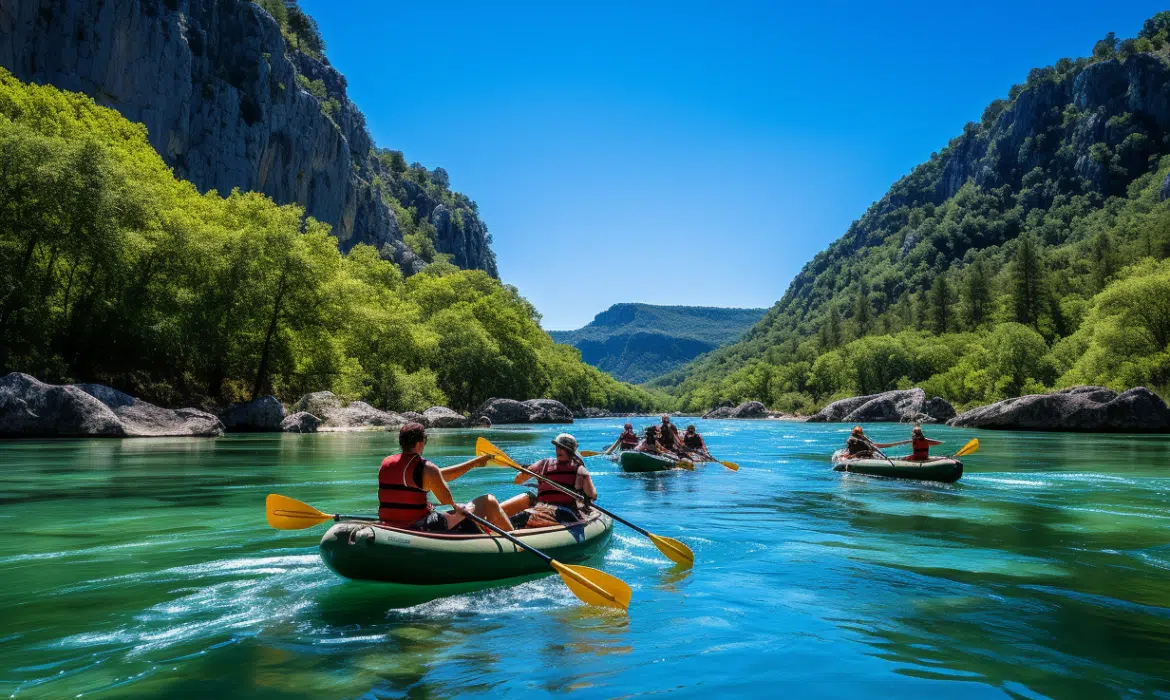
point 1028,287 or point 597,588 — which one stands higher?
point 1028,287

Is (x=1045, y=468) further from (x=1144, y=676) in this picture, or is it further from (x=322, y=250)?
(x=322, y=250)

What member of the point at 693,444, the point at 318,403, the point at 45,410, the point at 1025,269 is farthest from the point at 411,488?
the point at 1025,269

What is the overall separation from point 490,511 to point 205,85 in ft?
238

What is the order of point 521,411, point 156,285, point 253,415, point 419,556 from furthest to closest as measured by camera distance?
point 521,411 → point 253,415 → point 156,285 → point 419,556

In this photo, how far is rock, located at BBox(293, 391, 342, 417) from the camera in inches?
1535

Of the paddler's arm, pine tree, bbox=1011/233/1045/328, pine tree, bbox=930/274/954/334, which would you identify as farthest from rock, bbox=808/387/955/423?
the paddler's arm

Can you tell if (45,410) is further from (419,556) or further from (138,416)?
(419,556)

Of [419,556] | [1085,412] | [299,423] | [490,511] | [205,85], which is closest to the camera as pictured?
[419,556]

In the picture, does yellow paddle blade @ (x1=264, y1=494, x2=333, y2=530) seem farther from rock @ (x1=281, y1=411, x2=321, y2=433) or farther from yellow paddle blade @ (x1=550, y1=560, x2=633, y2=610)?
rock @ (x1=281, y1=411, x2=321, y2=433)

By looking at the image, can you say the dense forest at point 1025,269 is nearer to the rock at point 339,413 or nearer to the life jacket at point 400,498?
the rock at point 339,413

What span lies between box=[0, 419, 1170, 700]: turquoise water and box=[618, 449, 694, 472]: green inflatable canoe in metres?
6.63

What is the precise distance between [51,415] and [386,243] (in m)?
77.7

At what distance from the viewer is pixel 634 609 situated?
7160 mm

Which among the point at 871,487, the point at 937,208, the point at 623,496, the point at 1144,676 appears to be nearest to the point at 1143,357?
the point at 871,487
